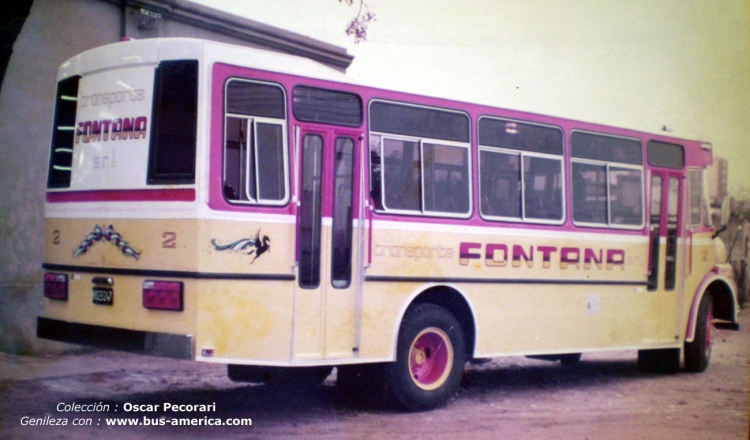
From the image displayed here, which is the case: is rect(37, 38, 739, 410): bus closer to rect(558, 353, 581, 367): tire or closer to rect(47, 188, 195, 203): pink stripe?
rect(47, 188, 195, 203): pink stripe

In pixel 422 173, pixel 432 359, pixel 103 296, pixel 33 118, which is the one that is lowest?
pixel 432 359

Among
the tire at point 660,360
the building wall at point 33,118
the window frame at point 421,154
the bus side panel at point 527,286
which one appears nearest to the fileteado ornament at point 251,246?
the bus side panel at point 527,286

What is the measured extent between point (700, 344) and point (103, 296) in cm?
761

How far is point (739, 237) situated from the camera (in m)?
10.4

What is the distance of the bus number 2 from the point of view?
19.5ft

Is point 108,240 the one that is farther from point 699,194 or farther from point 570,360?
point 699,194

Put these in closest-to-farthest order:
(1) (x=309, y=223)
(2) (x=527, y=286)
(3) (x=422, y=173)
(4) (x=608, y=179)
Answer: (1) (x=309, y=223)
(3) (x=422, y=173)
(2) (x=527, y=286)
(4) (x=608, y=179)

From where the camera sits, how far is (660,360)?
10.4m

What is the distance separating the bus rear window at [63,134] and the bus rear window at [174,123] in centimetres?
100

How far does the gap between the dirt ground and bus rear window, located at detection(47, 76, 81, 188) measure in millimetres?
1918

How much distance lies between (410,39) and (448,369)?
3270 mm

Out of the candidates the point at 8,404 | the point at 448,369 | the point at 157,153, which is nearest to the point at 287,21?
the point at 157,153

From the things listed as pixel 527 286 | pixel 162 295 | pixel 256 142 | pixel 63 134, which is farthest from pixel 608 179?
pixel 63 134

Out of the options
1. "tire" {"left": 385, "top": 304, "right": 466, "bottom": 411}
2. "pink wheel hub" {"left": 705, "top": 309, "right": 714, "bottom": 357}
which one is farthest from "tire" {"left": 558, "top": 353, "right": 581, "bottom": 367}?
"tire" {"left": 385, "top": 304, "right": 466, "bottom": 411}
